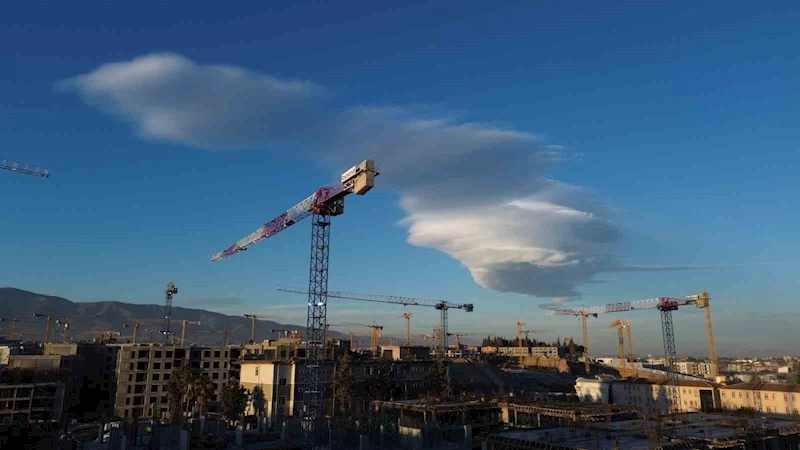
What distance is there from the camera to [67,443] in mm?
44438

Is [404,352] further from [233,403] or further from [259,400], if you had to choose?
[233,403]

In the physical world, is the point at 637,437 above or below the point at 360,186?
below

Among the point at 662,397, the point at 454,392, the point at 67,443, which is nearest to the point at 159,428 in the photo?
the point at 67,443

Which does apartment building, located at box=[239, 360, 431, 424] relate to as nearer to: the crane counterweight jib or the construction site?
the construction site

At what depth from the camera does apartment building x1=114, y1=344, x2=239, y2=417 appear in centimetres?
10475

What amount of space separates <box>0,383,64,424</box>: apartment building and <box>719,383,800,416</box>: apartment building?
4412 inches

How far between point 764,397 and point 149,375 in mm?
111118

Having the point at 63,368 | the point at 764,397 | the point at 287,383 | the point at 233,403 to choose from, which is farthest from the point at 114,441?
the point at 764,397

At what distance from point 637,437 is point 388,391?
2090 inches

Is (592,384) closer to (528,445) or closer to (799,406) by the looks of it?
(799,406)

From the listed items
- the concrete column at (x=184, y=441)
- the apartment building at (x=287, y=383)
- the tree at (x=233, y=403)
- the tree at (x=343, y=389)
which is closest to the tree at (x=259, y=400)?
the apartment building at (x=287, y=383)

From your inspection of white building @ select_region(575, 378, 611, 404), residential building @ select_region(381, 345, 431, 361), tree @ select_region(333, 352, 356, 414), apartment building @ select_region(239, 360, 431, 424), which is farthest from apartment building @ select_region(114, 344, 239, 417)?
white building @ select_region(575, 378, 611, 404)

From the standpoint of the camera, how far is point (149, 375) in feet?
354

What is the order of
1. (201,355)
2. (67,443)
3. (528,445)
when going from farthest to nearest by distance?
(201,355), (67,443), (528,445)
